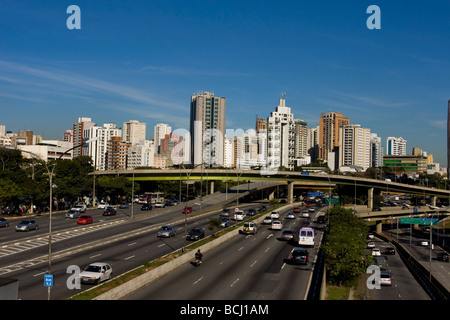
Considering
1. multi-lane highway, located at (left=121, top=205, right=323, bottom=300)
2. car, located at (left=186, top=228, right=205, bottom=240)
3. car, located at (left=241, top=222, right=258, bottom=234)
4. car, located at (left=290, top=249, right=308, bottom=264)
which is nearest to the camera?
multi-lane highway, located at (left=121, top=205, right=323, bottom=300)

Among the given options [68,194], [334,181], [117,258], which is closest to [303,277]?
[117,258]

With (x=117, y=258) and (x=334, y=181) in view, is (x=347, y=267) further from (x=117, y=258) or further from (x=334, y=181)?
(x=334, y=181)

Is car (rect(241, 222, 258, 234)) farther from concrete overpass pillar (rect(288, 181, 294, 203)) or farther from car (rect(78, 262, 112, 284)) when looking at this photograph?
concrete overpass pillar (rect(288, 181, 294, 203))

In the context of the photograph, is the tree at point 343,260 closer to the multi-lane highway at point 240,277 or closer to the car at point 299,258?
the multi-lane highway at point 240,277

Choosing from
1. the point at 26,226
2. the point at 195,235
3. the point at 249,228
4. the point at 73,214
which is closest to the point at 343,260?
the point at 195,235

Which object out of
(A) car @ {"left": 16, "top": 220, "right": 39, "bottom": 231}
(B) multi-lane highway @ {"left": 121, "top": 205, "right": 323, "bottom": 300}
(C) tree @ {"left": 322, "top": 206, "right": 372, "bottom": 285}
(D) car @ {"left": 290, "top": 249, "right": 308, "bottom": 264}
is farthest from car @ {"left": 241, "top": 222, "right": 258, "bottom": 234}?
(A) car @ {"left": 16, "top": 220, "right": 39, "bottom": 231}

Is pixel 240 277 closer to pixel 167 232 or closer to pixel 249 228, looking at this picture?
pixel 167 232

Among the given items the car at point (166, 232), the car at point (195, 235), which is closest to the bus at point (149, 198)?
the car at point (166, 232)
